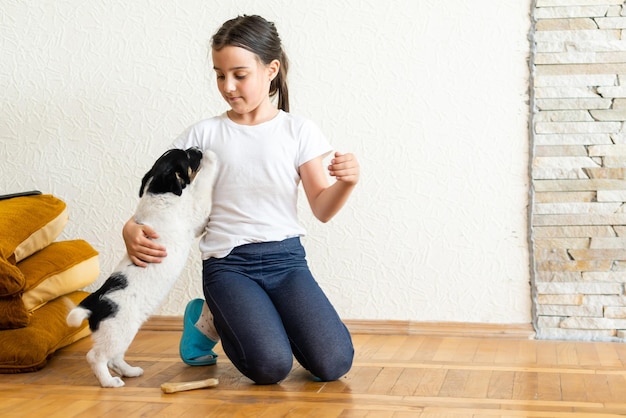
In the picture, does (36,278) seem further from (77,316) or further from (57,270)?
(77,316)

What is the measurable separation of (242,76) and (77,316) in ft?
2.17

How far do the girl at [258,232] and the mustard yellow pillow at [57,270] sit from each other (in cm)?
39

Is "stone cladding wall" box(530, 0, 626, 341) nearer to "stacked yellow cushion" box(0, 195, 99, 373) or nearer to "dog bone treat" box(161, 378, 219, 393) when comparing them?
"dog bone treat" box(161, 378, 219, 393)

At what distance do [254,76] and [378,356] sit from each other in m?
0.78

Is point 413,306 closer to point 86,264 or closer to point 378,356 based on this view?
point 378,356

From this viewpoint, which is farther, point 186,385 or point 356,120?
point 356,120

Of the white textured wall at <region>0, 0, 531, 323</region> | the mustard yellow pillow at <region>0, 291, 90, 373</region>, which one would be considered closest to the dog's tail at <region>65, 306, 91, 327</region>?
the mustard yellow pillow at <region>0, 291, 90, 373</region>

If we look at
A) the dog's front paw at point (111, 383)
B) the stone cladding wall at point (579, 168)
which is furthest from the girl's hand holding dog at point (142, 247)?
the stone cladding wall at point (579, 168)

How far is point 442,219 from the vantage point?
92.4 inches

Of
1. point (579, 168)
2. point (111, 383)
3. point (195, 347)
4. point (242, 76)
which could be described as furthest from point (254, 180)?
point (579, 168)

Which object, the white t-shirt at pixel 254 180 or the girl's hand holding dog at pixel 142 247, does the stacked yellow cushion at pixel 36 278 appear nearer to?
the girl's hand holding dog at pixel 142 247

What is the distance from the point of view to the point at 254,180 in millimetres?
1969

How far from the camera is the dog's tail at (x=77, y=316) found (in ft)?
5.80

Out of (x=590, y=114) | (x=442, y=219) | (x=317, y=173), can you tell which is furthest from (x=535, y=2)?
(x=317, y=173)
